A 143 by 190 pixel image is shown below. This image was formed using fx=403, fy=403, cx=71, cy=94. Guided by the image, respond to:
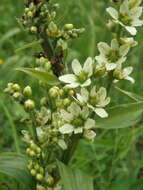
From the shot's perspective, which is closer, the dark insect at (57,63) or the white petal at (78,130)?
the white petal at (78,130)

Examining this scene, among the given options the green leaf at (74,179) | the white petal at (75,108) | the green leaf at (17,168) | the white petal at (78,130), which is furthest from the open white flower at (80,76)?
the green leaf at (17,168)

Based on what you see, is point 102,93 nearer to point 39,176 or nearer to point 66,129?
point 66,129

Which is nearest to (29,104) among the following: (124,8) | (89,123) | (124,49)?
(89,123)

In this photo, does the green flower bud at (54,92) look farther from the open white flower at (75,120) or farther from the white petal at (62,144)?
the white petal at (62,144)

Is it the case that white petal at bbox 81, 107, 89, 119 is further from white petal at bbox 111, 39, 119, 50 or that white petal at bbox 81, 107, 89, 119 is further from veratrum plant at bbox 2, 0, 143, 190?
white petal at bbox 111, 39, 119, 50

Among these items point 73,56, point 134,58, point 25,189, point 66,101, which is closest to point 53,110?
point 66,101

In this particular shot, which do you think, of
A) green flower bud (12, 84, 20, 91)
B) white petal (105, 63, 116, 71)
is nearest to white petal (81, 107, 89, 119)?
white petal (105, 63, 116, 71)
